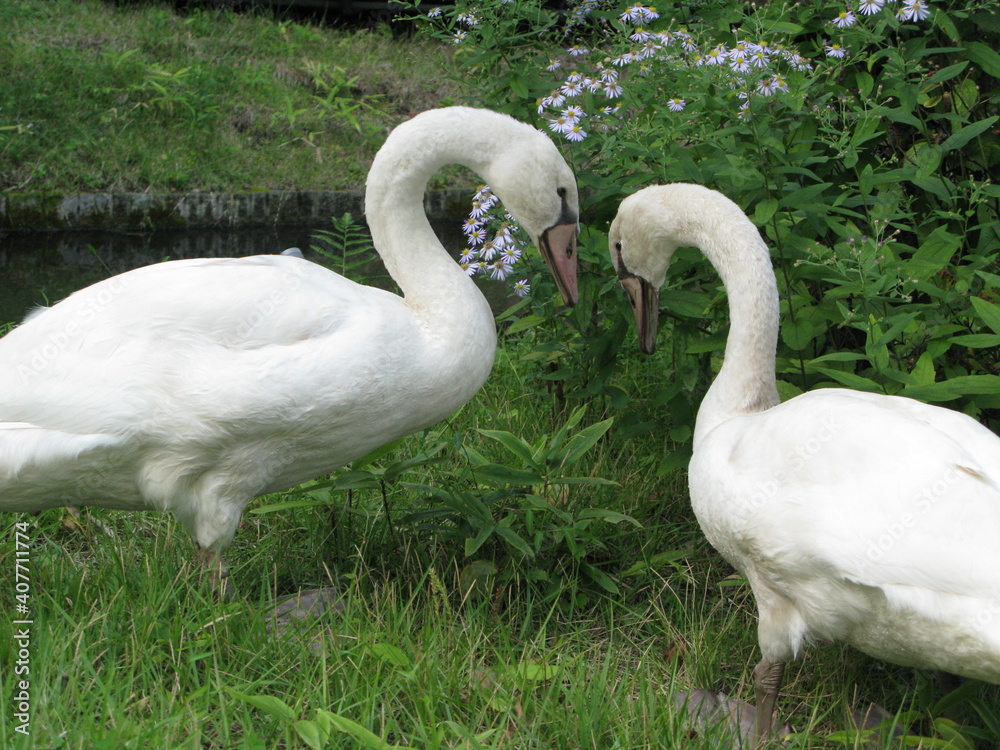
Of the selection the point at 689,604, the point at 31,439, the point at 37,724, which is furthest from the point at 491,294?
the point at 37,724

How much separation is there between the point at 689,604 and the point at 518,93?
6.07ft

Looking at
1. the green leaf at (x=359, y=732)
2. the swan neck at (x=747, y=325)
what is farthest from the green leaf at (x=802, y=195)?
the green leaf at (x=359, y=732)

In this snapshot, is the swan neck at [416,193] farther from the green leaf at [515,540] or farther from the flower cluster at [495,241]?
the green leaf at [515,540]

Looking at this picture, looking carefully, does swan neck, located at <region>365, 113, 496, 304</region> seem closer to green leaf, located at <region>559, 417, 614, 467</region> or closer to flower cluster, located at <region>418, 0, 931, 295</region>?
flower cluster, located at <region>418, 0, 931, 295</region>

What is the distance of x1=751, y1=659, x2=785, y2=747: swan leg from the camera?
289 cm

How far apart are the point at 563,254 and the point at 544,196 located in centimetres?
20

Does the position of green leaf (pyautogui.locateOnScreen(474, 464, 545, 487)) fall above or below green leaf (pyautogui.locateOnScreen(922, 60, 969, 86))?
below

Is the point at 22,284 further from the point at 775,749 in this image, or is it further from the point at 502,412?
the point at 775,749

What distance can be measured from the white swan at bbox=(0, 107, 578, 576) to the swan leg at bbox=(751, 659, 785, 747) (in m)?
1.14

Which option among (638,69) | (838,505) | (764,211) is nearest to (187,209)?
(638,69)

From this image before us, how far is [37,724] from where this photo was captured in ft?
7.63

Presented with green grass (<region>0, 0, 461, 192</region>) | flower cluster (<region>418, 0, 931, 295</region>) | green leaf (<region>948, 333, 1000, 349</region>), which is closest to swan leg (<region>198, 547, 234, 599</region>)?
flower cluster (<region>418, 0, 931, 295</region>)

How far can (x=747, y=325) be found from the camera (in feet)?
10.4

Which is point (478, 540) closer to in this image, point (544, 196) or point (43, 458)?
point (544, 196)
